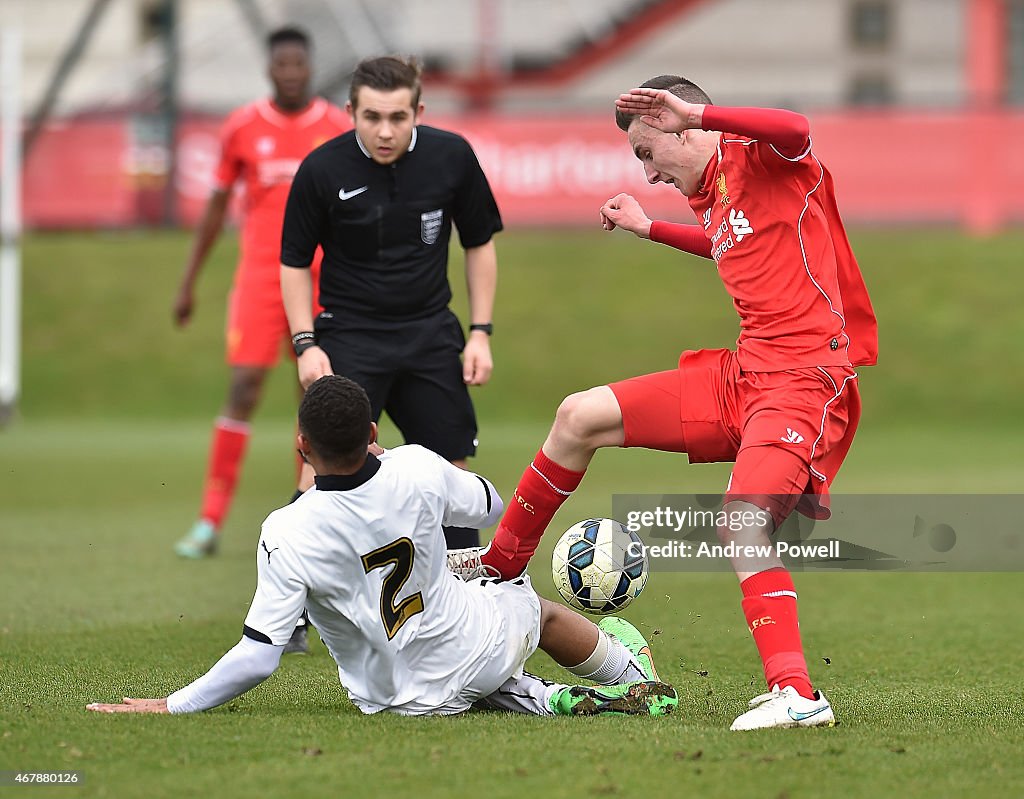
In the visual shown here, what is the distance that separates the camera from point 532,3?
102 ft

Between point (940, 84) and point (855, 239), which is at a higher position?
point (940, 84)

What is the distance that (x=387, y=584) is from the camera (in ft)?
15.4

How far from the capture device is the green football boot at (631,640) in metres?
5.38

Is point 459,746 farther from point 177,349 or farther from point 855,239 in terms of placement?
point 855,239

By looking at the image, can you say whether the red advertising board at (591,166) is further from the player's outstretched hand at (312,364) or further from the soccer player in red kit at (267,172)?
the player's outstretched hand at (312,364)

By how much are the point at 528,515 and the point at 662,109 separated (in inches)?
56.1

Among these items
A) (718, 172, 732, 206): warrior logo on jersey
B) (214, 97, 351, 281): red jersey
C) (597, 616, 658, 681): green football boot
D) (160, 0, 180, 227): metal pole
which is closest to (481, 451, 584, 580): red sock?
(597, 616, 658, 681): green football boot

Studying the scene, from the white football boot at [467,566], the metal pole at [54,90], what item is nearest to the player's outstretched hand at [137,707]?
the white football boot at [467,566]

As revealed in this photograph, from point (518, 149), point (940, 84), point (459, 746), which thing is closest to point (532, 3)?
point (940, 84)

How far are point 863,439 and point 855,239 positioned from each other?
5.85 m

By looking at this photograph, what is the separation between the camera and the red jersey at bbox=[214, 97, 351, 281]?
8.68m

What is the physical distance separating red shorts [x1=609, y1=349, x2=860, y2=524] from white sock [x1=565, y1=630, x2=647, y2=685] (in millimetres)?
669

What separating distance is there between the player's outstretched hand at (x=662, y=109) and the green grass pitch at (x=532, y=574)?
1.80 m

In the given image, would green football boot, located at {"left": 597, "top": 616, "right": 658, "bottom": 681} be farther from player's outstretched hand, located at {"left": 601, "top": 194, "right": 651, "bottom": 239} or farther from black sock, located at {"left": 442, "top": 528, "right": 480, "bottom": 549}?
player's outstretched hand, located at {"left": 601, "top": 194, "right": 651, "bottom": 239}
